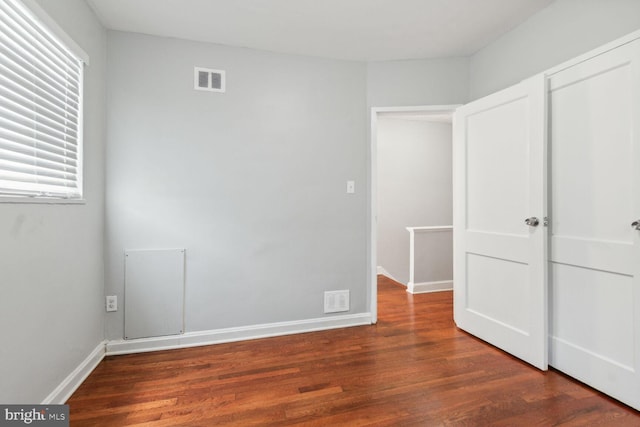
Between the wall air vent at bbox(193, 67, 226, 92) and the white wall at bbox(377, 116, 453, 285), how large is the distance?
273 centimetres

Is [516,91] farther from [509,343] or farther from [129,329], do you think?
[129,329]

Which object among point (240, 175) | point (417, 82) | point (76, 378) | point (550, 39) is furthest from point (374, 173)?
point (76, 378)

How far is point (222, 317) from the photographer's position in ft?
7.84

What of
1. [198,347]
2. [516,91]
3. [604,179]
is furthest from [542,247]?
[198,347]

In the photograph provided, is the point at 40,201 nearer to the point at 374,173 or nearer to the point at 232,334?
the point at 232,334

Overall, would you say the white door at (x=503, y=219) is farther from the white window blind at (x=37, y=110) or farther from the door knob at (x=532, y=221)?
the white window blind at (x=37, y=110)

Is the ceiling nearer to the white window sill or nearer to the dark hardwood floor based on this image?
the white window sill

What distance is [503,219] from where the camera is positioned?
2.20 m

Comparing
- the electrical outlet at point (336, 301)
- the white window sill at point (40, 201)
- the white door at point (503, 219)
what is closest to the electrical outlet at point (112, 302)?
the white window sill at point (40, 201)

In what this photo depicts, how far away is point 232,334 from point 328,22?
8.23 ft

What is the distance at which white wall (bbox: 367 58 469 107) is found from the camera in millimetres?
2684

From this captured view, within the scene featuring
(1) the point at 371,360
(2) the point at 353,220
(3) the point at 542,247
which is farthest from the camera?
(2) the point at 353,220

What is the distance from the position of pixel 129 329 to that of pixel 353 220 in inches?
77.6

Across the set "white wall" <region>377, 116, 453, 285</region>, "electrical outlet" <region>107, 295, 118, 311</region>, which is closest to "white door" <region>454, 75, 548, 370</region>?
"white wall" <region>377, 116, 453, 285</region>
